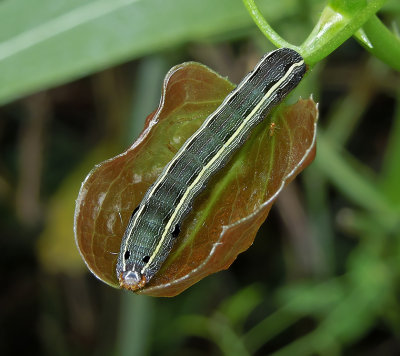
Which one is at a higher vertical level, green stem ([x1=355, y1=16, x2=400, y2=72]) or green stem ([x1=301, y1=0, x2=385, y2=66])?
green stem ([x1=301, y1=0, x2=385, y2=66])

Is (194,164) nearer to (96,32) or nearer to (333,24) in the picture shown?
(333,24)

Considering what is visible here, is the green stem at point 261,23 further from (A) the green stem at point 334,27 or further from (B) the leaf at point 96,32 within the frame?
(B) the leaf at point 96,32

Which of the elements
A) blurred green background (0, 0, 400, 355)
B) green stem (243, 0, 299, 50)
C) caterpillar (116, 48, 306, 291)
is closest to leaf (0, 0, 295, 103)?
blurred green background (0, 0, 400, 355)

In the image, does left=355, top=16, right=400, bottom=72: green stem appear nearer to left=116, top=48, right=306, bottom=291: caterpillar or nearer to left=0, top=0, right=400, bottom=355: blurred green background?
left=116, top=48, right=306, bottom=291: caterpillar

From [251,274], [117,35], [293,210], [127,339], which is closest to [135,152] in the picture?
[117,35]

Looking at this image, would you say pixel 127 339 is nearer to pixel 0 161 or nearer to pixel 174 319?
pixel 174 319

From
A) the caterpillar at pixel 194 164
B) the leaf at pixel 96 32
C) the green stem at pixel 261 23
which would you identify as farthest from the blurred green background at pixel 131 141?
the green stem at pixel 261 23

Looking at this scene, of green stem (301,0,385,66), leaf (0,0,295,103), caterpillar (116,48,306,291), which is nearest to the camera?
green stem (301,0,385,66)
